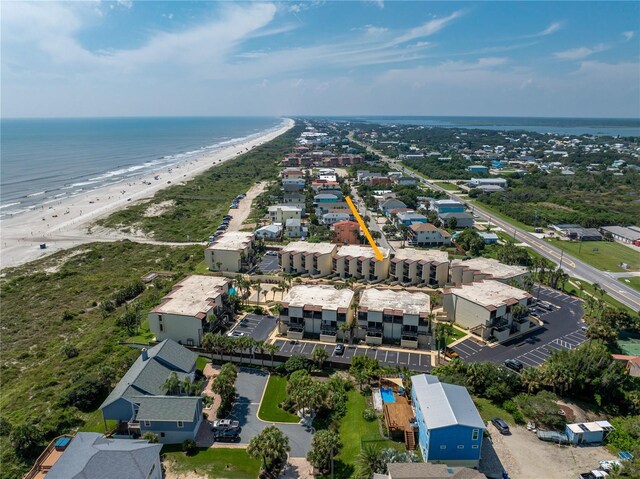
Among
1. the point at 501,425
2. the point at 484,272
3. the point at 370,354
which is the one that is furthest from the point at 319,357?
the point at 484,272

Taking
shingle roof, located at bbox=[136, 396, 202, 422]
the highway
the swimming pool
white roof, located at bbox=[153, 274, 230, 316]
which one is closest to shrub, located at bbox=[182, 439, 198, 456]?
shingle roof, located at bbox=[136, 396, 202, 422]

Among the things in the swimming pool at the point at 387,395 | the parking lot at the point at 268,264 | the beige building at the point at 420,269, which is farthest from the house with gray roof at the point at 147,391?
the beige building at the point at 420,269

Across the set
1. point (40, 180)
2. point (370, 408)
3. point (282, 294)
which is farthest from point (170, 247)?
point (40, 180)

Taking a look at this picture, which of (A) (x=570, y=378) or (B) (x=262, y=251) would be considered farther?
(B) (x=262, y=251)

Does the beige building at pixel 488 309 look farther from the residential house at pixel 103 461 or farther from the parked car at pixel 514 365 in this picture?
the residential house at pixel 103 461

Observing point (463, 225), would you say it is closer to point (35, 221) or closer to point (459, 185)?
point (459, 185)

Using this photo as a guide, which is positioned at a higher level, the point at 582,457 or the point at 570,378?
the point at 570,378
